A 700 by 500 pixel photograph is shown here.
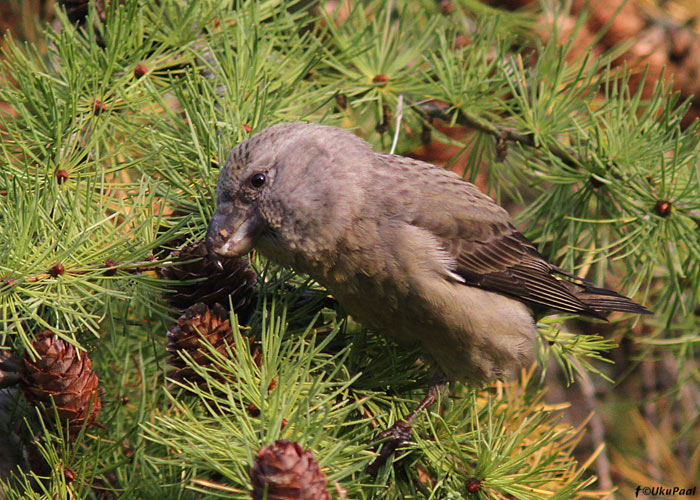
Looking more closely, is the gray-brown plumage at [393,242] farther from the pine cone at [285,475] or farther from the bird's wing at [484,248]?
the pine cone at [285,475]

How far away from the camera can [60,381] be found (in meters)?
2.06

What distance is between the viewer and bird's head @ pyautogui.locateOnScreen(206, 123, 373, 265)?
8.25 feet

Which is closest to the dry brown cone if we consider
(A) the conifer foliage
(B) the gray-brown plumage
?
(A) the conifer foliage

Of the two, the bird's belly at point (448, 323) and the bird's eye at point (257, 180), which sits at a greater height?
the bird's eye at point (257, 180)

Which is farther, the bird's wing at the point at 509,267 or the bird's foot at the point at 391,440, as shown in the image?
the bird's wing at the point at 509,267

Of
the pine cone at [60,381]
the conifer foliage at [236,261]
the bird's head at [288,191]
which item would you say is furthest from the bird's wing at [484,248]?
the pine cone at [60,381]

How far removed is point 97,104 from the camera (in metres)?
2.54

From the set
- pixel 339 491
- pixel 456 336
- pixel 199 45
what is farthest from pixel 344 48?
pixel 339 491

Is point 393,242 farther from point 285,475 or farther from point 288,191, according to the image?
point 285,475

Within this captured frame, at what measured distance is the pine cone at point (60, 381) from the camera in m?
2.05

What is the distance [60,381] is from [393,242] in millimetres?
1353

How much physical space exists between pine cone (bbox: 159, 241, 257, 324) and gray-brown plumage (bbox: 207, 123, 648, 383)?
2.5 inches

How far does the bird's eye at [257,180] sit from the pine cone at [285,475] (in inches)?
48.7

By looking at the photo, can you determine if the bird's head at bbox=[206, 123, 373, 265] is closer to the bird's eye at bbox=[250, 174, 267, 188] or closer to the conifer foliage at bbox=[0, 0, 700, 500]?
the bird's eye at bbox=[250, 174, 267, 188]
